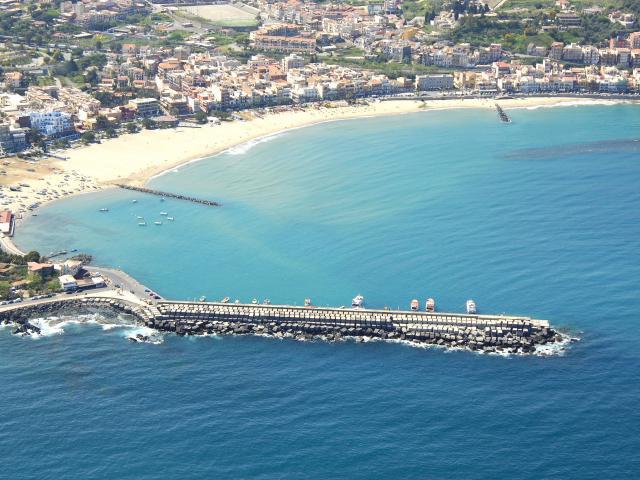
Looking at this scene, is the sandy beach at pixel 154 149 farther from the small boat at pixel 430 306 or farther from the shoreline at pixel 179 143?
the small boat at pixel 430 306

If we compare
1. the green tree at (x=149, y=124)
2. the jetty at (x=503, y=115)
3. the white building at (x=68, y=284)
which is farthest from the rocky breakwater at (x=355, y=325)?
the jetty at (x=503, y=115)

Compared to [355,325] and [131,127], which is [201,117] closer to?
[131,127]

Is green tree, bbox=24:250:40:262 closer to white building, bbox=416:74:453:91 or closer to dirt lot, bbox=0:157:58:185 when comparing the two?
dirt lot, bbox=0:157:58:185

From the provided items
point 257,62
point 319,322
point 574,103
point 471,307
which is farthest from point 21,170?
point 574,103

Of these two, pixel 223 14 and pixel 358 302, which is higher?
pixel 223 14

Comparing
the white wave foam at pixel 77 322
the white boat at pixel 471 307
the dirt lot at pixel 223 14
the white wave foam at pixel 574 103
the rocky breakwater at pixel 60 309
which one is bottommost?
the white wave foam at pixel 77 322

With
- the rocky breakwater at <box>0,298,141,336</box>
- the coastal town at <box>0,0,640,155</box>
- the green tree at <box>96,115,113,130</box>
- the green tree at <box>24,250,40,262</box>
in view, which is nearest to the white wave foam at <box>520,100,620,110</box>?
the coastal town at <box>0,0,640,155</box>
